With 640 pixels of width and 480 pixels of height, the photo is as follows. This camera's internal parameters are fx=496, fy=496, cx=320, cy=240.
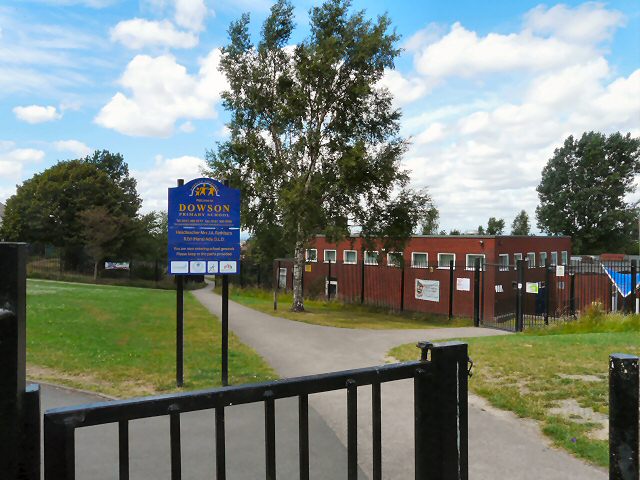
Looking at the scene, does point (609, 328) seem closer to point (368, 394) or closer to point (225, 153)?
point (368, 394)

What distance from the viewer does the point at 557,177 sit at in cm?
6216

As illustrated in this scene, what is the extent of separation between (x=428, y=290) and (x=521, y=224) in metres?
78.9

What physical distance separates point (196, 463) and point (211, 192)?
14.2 ft

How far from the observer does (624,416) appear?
2816 millimetres

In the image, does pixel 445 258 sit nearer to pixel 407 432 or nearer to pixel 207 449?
pixel 407 432

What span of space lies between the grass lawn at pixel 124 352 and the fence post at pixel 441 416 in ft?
17.5

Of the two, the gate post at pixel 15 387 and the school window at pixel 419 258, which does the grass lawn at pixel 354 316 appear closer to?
the school window at pixel 419 258

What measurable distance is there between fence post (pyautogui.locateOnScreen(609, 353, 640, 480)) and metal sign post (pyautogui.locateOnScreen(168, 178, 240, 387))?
5.55 metres

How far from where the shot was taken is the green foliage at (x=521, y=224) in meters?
96.6

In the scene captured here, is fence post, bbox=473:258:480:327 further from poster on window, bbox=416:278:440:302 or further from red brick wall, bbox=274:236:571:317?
poster on window, bbox=416:278:440:302

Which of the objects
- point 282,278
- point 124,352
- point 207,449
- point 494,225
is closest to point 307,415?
Result: point 207,449

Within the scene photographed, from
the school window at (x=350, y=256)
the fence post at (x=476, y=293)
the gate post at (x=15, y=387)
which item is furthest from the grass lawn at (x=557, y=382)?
the school window at (x=350, y=256)

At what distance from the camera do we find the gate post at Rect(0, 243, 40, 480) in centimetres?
144

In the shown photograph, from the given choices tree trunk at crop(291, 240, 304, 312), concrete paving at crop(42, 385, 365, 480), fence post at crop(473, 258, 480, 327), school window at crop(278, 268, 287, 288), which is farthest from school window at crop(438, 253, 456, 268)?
Answer: concrete paving at crop(42, 385, 365, 480)
